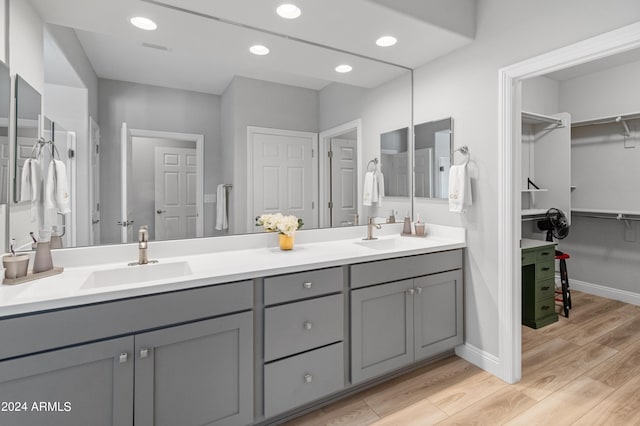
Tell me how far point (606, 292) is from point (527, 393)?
2537 mm

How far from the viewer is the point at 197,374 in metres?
1.42

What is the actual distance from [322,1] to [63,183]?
5.29 feet

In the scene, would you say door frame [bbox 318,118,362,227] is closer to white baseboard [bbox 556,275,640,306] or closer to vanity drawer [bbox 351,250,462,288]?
vanity drawer [bbox 351,250,462,288]

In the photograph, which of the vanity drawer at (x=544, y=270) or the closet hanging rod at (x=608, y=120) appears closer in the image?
the vanity drawer at (x=544, y=270)

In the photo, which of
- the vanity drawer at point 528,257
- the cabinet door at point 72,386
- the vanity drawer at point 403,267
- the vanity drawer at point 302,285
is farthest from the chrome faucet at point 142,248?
the vanity drawer at point 528,257

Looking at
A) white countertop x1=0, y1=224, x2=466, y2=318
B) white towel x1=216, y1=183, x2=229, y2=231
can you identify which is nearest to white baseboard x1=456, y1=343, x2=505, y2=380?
white countertop x1=0, y1=224, x2=466, y2=318

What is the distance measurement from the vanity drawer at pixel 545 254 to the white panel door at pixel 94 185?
10.9 ft

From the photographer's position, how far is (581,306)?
3420 millimetres

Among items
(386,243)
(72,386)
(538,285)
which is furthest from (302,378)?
(538,285)

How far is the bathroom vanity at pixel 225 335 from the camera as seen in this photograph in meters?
1.17

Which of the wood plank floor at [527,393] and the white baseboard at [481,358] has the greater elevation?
the white baseboard at [481,358]

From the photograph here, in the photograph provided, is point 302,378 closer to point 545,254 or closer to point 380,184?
point 380,184

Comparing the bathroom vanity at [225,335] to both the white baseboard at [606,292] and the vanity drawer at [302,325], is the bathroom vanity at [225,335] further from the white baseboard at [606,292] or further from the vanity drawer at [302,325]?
the white baseboard at [606,292]

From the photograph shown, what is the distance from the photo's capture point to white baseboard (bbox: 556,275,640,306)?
3.44m
